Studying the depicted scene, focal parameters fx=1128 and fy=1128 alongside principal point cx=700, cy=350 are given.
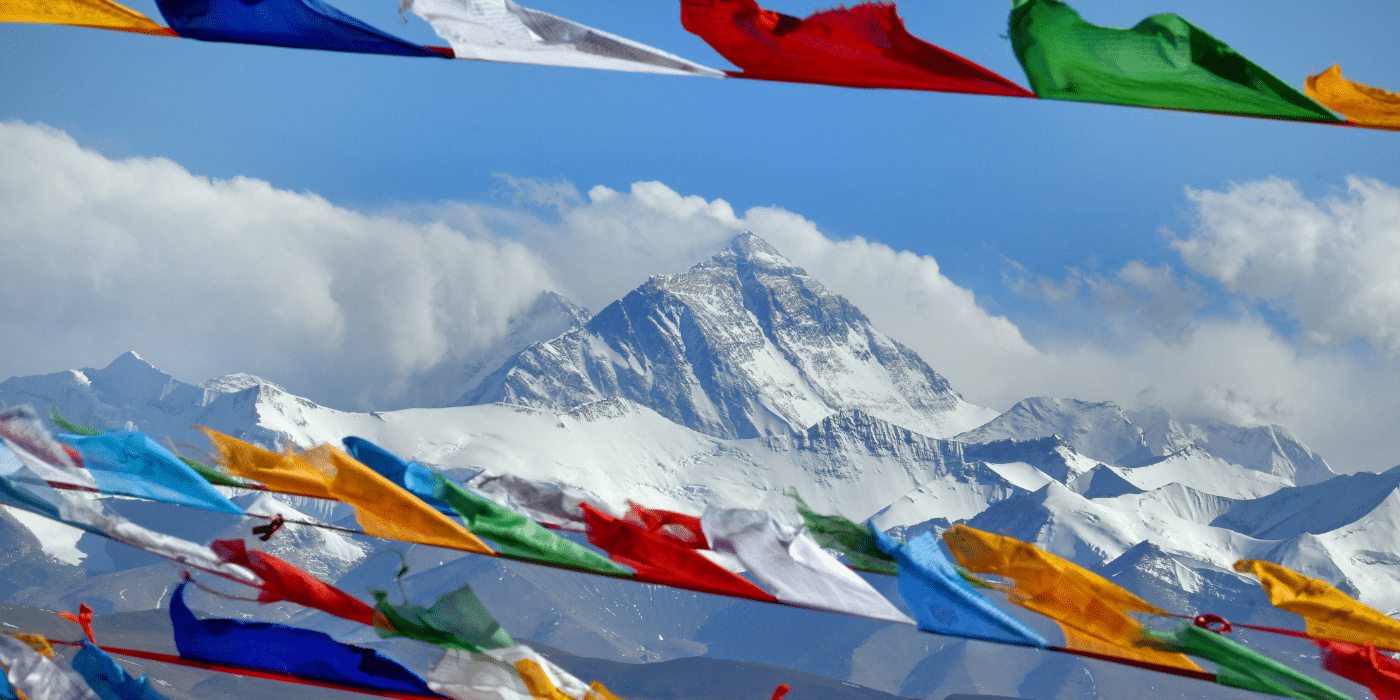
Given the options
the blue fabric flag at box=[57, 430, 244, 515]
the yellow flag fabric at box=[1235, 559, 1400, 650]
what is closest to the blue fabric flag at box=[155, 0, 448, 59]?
the blue fabric flag at box=[57, 430, 244, 515]

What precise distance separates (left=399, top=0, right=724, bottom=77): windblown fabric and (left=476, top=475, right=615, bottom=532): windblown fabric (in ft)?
12.0

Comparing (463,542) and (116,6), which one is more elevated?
(116,6)

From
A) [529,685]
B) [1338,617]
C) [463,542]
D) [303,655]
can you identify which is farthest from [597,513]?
[1338,617]

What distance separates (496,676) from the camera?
829 cm

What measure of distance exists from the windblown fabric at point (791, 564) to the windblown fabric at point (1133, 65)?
310 cm

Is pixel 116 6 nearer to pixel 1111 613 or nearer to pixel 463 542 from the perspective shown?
pixel 463 542

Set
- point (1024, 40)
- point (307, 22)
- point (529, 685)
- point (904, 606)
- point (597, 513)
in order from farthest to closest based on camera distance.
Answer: point (529, 685), point (597, 513), point (904, 606), point (307, 22), point (1024, 40)

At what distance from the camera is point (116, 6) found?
5598mm

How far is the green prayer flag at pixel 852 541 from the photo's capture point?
705 cm

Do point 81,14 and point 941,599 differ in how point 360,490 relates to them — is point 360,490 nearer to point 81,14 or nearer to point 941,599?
point 81,14

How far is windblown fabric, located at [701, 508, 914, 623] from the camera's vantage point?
659 centimetres

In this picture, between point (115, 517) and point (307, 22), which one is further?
point (115, 517)

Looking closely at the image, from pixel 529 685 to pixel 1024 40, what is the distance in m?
5.94

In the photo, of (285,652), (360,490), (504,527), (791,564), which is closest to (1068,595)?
(791,564)
